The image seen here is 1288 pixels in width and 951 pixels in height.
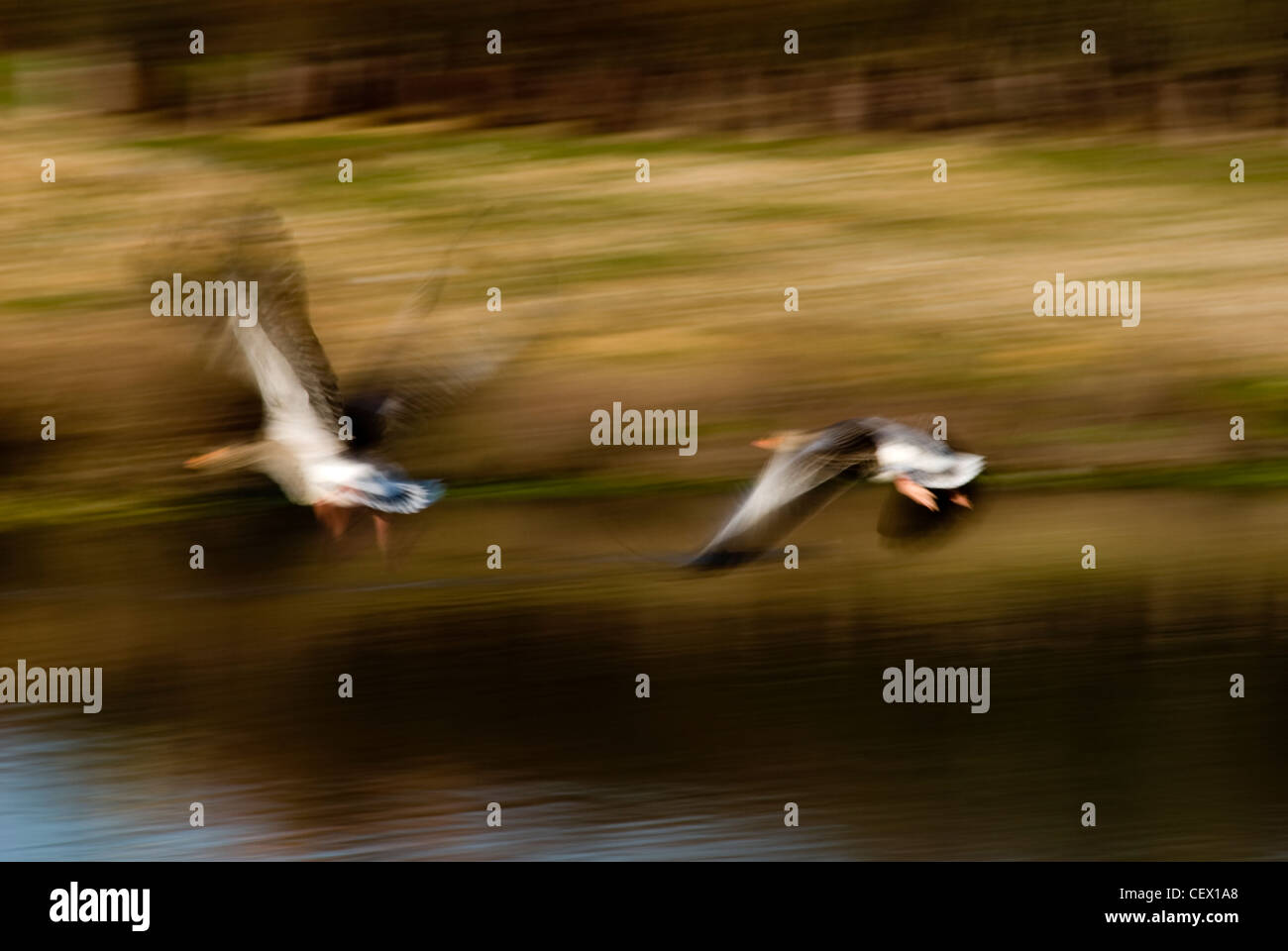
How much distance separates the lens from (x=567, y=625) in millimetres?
4668

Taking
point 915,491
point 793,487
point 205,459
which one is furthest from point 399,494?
point 915,491

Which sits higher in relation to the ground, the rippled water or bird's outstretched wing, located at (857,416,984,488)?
bird's outstretched wing, located at (857,416,984,488)

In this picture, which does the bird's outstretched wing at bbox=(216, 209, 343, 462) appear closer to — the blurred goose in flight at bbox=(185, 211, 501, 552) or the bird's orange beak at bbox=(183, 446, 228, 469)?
the blurred goose in flight at bbox=(185, 211, 501, 552)

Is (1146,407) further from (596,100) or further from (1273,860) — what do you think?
(596,100)

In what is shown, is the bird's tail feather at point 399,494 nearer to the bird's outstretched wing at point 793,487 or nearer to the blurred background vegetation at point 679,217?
the blurred background vegetation at point 679,217

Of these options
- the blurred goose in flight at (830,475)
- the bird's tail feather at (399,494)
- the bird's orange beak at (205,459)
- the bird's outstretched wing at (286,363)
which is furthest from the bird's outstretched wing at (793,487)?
the bird's orange beak at (205,459)

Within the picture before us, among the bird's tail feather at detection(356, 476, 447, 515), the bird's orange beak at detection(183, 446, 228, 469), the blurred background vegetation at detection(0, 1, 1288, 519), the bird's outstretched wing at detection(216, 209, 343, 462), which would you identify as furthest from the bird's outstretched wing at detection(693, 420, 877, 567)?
the bird's orange beak at detection(183, 446, 228, 469)

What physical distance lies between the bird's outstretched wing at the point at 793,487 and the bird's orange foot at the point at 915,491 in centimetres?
11

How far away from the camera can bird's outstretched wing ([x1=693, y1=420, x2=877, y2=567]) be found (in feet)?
15.9

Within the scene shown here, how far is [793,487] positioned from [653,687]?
902 mm

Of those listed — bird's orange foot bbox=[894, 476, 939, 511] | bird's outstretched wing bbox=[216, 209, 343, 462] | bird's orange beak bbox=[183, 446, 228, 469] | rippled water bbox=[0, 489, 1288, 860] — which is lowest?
rippled water bbox=[0, 489, 1288, 860]

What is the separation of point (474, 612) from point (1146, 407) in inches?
91.6

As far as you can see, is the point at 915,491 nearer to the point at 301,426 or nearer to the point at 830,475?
the point at 830,475

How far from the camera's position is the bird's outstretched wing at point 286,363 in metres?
4.70
